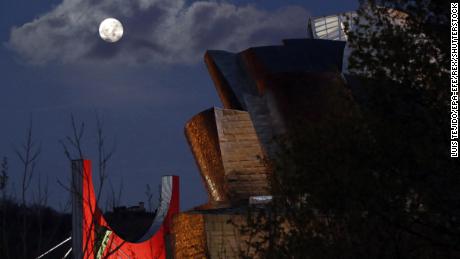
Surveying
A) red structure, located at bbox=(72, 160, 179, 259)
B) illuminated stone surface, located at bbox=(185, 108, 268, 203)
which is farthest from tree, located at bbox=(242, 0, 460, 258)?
illuminated stone surface, located at bbox=(185, 108, 268, 203)

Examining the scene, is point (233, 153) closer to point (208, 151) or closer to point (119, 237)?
point (208, 151)

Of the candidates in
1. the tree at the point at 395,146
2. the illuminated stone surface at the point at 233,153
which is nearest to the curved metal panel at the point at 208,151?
the illuminated stone surface at the point at 233,153

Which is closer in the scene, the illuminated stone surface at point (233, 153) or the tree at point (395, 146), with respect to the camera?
the tree at point (395, 146)

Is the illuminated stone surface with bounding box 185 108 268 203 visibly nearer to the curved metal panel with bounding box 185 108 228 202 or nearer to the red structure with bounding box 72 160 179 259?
the curved metal panel with bounding box 185 108 228 202

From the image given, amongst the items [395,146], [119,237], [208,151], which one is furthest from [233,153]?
[395,146]

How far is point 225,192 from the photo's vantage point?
80.7 feet

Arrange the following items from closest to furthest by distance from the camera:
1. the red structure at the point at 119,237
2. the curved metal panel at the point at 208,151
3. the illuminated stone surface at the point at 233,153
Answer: the red structure at the point at 119,237, the illuminated stone surface at the point at 233,153, the curved metal panel at the point at 208,151

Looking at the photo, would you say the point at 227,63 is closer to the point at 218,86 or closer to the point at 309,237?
the point at 218,86

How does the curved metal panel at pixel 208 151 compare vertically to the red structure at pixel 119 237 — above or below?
above

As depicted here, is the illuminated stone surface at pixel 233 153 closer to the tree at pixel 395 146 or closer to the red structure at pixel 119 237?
the red structure at pixel 119 237

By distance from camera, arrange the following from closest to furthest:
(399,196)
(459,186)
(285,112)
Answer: (459,186) < (399,196) < (285,112)

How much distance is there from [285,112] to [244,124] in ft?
5.81

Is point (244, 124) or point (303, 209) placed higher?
point (244, 124)

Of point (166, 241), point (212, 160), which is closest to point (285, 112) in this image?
point (212, 160)
